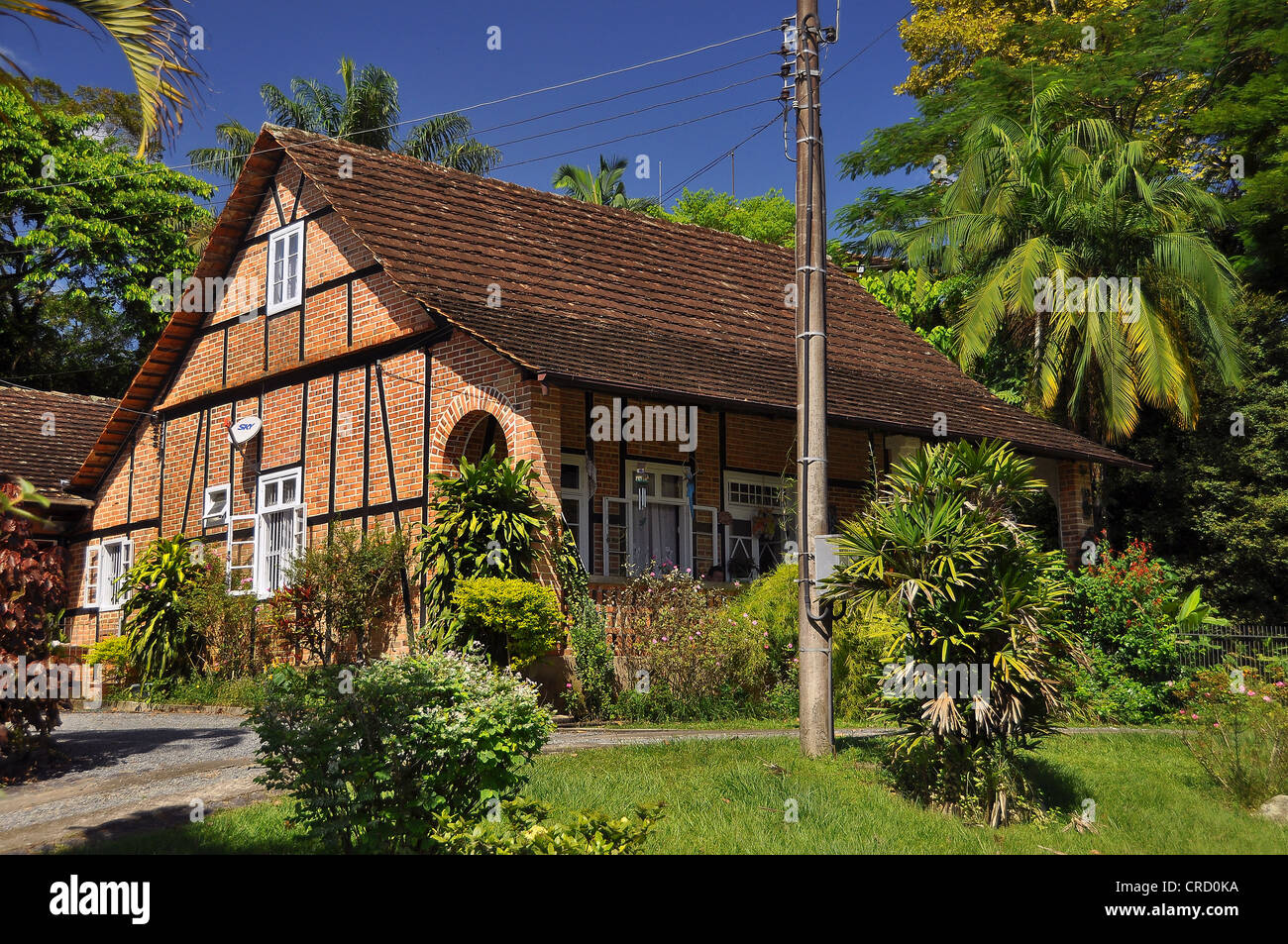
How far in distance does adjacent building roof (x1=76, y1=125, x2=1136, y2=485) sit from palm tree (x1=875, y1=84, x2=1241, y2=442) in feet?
3.47

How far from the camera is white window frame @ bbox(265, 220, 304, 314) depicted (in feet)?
56.6

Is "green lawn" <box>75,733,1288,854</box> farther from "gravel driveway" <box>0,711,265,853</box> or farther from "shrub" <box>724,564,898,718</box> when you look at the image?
"shrub" <box>724,564,898,718</box>

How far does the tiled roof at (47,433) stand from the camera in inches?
869

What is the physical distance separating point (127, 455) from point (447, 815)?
16.4 metres

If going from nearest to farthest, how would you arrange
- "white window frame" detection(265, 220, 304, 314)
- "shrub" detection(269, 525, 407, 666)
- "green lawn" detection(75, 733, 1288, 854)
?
1. "green lawn" detection(75, 733, 1288, 854)
2. "shrub" detection(269, 525, 407, 666)
3. "white window frame" detection(265, 220, 304, 314)

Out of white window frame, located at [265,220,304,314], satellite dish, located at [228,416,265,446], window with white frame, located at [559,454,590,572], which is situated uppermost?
white window frame, located at [265,220,304,314]

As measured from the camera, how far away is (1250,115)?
2173 cm

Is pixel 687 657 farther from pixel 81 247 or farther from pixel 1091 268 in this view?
pixel 81 247

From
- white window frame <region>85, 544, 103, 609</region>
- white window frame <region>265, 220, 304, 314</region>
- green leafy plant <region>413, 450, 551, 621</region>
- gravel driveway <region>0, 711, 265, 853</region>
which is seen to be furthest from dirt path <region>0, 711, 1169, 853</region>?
white window frame <region>85, 544, 103, 609</region>

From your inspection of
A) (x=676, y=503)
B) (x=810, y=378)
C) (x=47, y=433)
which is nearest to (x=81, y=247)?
(x=47, y=433)

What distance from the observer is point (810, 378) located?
9906mm

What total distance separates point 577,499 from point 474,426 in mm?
1874
